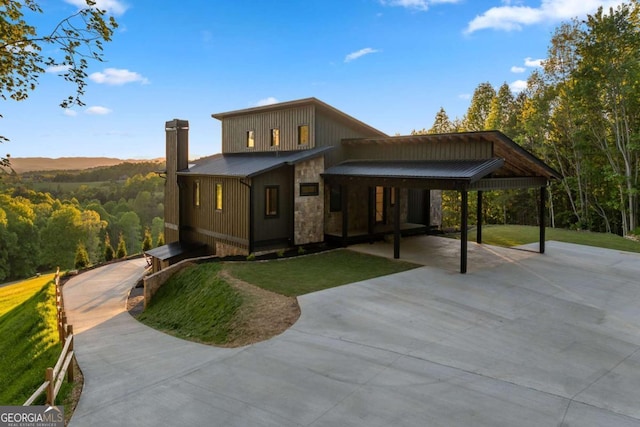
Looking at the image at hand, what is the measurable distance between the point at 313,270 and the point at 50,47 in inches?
337

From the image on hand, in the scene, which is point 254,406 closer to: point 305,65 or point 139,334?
point 139,334

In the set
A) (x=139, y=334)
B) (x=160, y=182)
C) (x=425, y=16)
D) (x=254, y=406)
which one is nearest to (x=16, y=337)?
(x=139, y=334)

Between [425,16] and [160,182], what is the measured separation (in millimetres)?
83881

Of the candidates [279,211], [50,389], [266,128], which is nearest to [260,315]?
[50,389]

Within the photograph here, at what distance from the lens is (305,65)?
100 ft

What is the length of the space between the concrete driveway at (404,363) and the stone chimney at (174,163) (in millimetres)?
8655

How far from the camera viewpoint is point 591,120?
2497 centimetres

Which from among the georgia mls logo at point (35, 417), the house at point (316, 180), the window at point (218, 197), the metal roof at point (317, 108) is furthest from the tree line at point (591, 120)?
→ the georgia mls logo at point (35, 417)

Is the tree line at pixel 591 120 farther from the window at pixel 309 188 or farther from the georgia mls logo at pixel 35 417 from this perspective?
the georgia mls logo at pixel 35 417

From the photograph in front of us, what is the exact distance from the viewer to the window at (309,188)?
623 inches

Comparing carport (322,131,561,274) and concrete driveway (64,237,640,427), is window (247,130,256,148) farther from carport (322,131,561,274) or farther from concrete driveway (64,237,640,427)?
concrete driveway (64,237,640,427)

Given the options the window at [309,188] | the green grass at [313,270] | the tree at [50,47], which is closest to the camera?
the tree at [50,47]

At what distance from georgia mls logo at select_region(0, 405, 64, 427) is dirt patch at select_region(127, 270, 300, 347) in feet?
10.2

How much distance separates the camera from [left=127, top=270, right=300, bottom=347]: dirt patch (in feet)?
25.8
